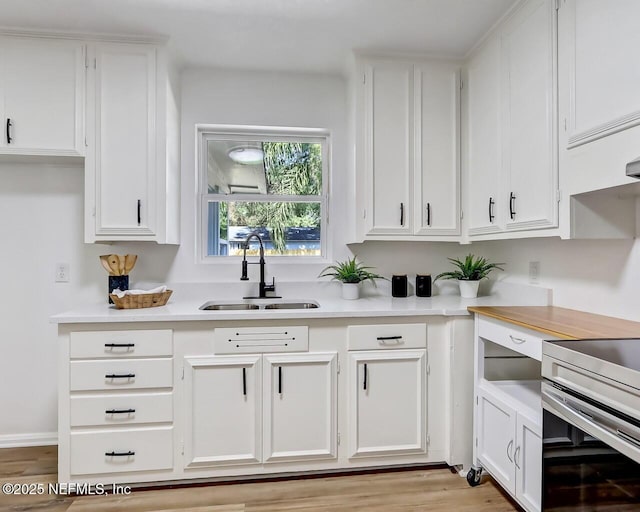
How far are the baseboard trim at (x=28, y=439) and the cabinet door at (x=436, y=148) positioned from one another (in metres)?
2.62

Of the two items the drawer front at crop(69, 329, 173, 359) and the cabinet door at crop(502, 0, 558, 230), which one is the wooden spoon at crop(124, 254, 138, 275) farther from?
the cabinet door at crop(502, 0, 558, 230)

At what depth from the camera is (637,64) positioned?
1217 mm

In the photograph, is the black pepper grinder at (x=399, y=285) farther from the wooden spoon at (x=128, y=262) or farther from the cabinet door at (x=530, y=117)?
the wooden spoon at (x=128, y=262)

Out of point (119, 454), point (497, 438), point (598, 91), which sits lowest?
point (119, 454)

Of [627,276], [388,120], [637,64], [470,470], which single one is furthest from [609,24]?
[470,470]

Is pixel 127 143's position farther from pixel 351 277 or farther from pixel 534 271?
pixel 534 271

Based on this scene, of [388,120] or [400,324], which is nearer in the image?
[400,324]

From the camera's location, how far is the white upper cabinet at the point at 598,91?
1.24 metres

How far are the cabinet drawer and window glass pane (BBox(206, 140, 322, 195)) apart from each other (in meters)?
1.12

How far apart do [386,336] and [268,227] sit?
3.77 ft

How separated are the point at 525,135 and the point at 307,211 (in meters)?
1.40

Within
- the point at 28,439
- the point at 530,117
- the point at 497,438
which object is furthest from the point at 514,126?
the point at 28,439

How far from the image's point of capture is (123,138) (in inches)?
81.6

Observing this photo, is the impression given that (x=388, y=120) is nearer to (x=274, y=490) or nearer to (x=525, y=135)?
(x=525, y=135)
